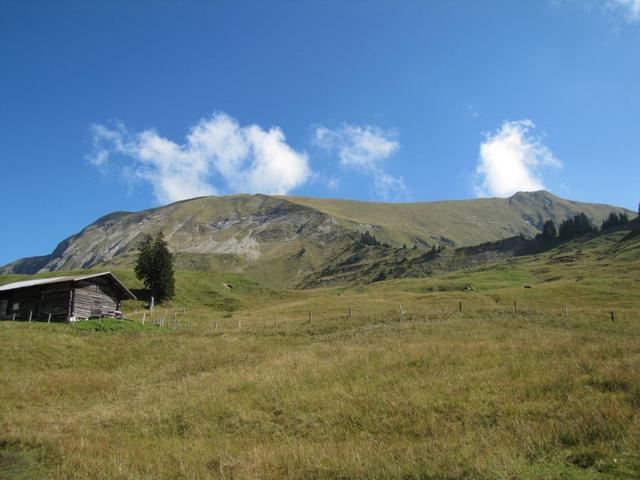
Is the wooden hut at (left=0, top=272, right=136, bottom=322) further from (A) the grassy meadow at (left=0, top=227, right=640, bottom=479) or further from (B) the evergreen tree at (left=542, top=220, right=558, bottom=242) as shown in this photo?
(B) the evergreen tree at (left=542, top=220, right=558, bottom=242)

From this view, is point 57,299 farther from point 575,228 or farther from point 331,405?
point 575,228

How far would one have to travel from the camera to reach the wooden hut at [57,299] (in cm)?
4409

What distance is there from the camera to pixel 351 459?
928 centimetres

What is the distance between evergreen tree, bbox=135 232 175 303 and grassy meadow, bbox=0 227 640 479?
3481cm

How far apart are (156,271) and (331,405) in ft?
195

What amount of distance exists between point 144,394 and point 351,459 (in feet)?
41.4

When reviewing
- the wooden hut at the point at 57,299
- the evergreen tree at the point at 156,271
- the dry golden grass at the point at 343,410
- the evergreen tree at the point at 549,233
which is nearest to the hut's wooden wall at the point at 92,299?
the wooden hut at the point at 57,299

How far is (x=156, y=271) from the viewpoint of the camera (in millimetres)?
67500

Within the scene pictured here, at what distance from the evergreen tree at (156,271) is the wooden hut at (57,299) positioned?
18569 mm

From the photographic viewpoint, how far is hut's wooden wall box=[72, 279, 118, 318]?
4469 centimetres

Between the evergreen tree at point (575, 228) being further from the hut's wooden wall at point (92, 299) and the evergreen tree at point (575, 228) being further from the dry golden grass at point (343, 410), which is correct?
the hut's wooden wall at point (92, 299)

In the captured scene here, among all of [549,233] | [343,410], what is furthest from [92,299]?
[549,233]

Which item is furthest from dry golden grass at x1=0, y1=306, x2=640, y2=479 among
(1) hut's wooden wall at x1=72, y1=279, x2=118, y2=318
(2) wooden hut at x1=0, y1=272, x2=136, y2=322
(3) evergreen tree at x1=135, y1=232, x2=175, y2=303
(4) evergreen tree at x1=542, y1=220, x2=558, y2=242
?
(4) evergreen tree at x1=542, y1=220, x2=558, y2=242

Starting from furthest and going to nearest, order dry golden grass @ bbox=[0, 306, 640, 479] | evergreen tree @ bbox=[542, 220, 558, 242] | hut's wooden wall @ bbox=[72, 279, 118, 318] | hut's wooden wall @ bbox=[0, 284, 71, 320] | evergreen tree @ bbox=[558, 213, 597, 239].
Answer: evergreen tree @ bbox=[542, 220, 558, 242]
evergreen tree @ bbox=[558, 213, 597, 239]
hut's wooden wall @ bbox=[72, 279, 118, 318]
hut's wooden wall @ bbox=[0, 284, 71, 320]
dry golden grass @ bbox=[0, 306, 640, 479]
